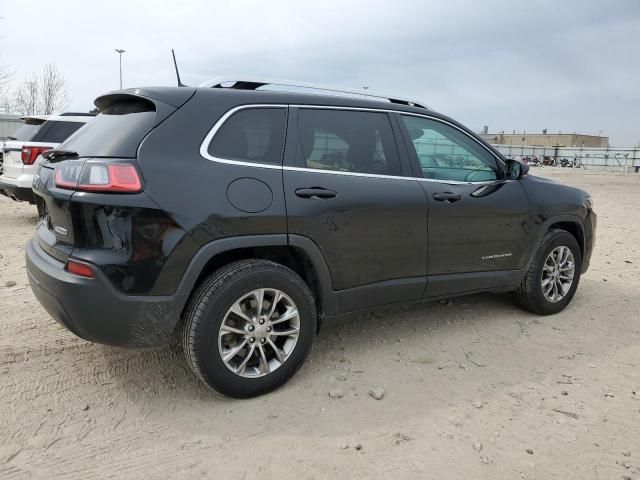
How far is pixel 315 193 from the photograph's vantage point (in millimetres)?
3098

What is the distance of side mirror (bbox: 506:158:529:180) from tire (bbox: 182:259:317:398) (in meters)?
2.09

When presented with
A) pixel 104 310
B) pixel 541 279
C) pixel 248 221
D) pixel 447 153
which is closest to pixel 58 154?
pixel 104 310

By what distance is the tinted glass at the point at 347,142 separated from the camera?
3.22 m

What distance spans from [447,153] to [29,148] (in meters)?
6.82

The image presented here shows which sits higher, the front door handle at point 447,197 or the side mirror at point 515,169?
the side mirror at point 515,169

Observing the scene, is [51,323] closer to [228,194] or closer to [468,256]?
[228,194]

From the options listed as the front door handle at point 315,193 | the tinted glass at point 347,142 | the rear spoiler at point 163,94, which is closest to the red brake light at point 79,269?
the rear spoiler at point 163,94

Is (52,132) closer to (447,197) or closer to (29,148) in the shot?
(29,148)

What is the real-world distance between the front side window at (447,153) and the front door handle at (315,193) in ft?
2.83

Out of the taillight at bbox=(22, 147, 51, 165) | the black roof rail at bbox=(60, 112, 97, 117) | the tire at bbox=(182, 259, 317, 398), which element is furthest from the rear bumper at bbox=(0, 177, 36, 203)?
the tire at bbox=(182, 259, 317, 398)

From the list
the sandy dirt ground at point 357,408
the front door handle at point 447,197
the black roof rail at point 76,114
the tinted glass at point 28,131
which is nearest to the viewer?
the sandy dirt ground at point 357,408

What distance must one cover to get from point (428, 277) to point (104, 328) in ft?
7.09

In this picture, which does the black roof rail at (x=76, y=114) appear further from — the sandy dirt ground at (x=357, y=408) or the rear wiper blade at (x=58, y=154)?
the rear wiper blade at (x=58, y=154)

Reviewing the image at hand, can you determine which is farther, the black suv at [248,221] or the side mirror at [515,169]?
the side mirror at [515,169]
